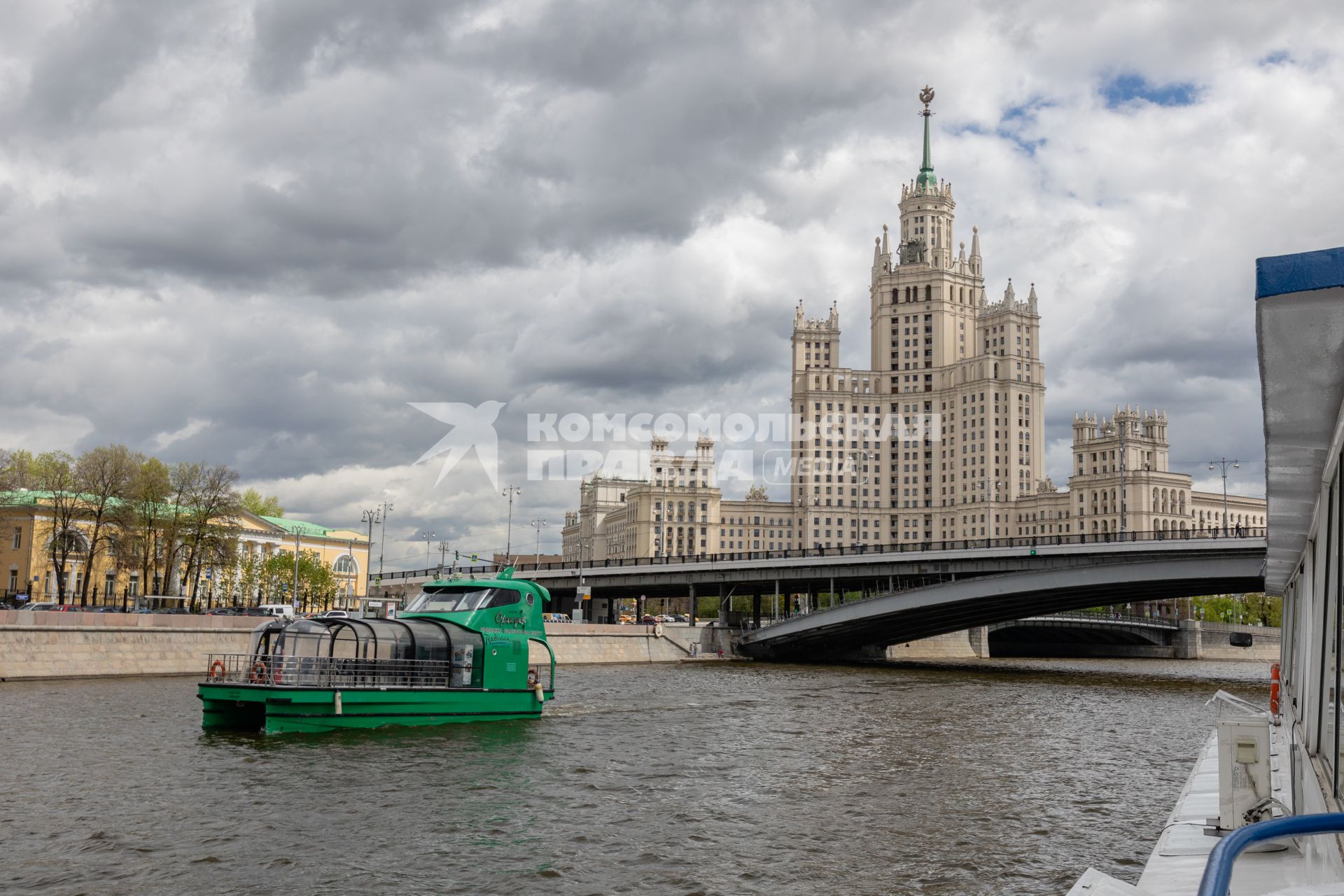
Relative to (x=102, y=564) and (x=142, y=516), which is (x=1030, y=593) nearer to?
(x=142, y=516)

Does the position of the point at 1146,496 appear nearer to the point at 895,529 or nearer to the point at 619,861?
the point at 895,529

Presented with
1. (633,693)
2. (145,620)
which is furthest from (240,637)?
(633,693)

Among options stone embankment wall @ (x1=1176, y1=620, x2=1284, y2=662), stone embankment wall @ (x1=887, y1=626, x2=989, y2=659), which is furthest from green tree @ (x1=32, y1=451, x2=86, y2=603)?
stone embankment wall @ (x1=1176, y1=620, x2=1284, y2=662)

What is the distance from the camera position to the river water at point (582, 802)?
15.2 m

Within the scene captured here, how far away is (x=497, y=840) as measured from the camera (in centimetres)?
1728

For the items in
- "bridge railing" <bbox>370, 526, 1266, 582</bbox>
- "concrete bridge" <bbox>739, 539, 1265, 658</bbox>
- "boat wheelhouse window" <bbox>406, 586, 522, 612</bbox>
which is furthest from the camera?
"bridge railing" <bbox>370, 526, 1266, 582</bbox>

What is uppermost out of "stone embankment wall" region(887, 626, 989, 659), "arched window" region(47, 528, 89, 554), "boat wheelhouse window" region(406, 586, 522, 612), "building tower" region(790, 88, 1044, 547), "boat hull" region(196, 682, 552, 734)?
"building tower" region(790, 88, 1044, 547)

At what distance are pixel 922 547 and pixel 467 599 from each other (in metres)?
56.8

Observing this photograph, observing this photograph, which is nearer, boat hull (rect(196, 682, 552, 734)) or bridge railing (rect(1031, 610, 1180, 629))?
boat hull (rect(196, 682, 552, 734))

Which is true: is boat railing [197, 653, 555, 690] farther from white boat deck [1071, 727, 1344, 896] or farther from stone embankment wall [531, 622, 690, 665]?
stone embankment wall [531, 622, 690, 665]

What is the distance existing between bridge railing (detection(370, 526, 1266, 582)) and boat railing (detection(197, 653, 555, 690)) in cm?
3699

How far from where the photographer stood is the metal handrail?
4.30 meters

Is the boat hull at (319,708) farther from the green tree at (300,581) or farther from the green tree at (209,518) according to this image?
the green tree at (300,581)

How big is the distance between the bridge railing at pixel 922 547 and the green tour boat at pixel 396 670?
1362 inches
